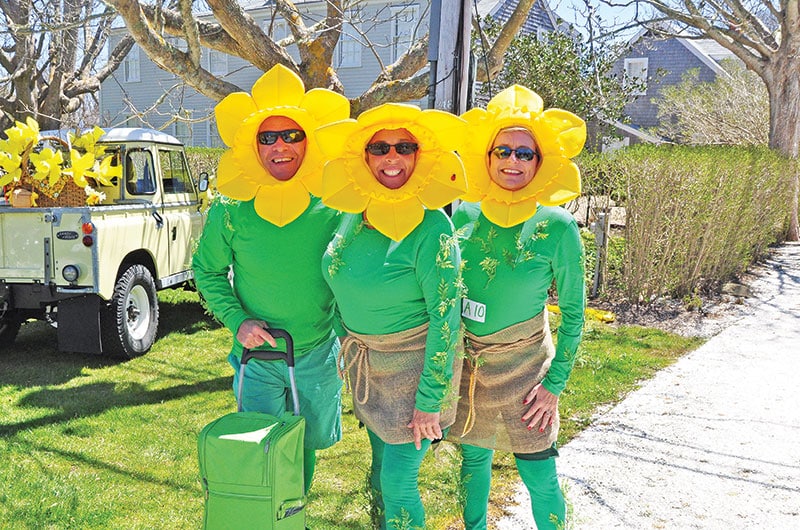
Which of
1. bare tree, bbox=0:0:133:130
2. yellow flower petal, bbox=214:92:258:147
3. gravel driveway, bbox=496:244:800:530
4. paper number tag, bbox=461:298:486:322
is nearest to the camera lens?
paper number tag, bbox=461:298:486:322

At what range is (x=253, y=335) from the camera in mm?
2508

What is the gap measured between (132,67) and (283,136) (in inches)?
885

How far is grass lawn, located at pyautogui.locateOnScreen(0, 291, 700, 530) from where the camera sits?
3.41 metres

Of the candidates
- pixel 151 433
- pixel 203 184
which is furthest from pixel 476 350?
pixel 203 184

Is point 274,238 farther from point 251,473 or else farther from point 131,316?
point 131,316

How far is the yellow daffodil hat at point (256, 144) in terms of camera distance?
2.56 m

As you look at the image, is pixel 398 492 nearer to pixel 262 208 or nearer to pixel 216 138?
pixel 262 208

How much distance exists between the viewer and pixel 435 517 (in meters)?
3.36

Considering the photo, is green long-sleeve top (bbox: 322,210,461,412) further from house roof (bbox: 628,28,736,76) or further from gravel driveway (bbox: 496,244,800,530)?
house roof (bbox: 628,28,736,76)

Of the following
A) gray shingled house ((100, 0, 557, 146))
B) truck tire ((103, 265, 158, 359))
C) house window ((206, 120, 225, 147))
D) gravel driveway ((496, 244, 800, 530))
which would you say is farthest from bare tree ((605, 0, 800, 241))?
house window ((206, 120, 225, 147))

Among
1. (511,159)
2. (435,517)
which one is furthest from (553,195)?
(435,517)

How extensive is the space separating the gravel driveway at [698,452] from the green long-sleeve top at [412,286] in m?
0.95

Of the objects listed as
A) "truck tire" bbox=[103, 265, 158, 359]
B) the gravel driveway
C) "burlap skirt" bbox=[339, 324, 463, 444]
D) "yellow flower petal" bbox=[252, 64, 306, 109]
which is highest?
"yellow flower petal" bbox=[252, 64, 306, 109]

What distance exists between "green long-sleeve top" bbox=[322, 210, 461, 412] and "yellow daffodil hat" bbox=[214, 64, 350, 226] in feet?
1.09
